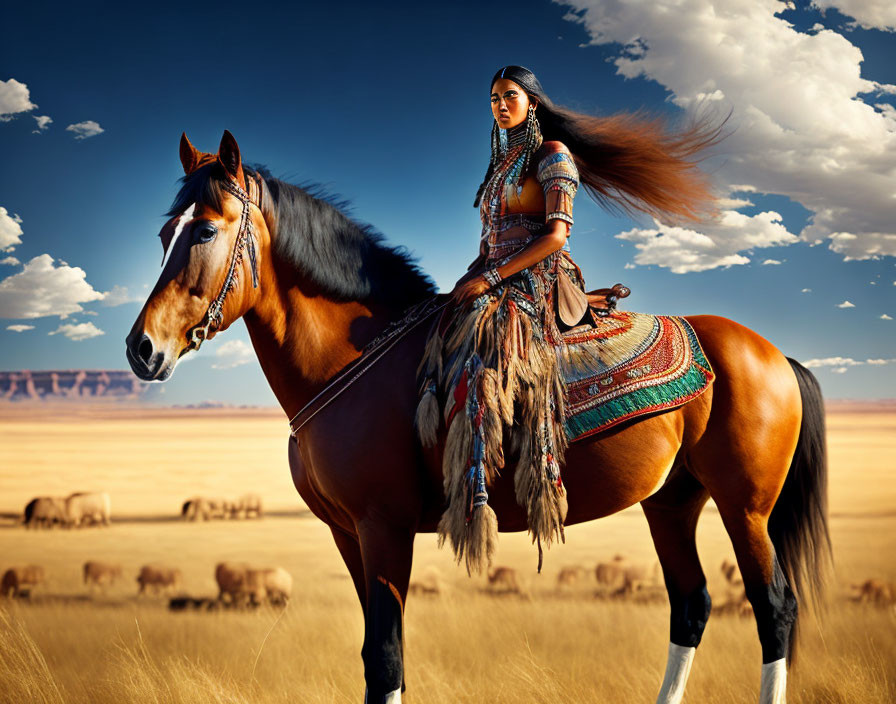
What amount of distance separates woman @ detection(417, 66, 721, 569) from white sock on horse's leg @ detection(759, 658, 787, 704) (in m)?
1.50

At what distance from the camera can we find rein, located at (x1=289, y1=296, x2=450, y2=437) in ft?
11.0

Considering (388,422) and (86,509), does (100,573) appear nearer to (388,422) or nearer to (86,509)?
(86,509)

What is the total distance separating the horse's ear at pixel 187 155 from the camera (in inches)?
135

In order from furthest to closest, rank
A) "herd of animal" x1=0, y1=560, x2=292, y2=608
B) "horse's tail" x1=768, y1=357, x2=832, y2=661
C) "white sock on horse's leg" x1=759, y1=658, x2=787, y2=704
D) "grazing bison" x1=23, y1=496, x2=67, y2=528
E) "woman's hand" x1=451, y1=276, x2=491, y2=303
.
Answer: "grazing bison" x1=23, y1=496, x2=67, y2=528 → "herd of animal" x1=0, y1=560, x2=292, y2=608 → "horse's tail" x1=768, y1=357, x2=832, y2=661 → "white sock on horse's leg" x1=759, y1=658, x2=787, y2=704 → "woman's hand" x1=451, y1=276, x2=491, y2=303

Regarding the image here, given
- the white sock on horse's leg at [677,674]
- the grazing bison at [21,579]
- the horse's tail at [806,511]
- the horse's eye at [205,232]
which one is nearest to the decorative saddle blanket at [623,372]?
the horse's tail at [806,511]

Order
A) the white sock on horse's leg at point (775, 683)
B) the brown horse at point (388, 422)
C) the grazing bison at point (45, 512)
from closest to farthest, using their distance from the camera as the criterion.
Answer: the brown horse at point (388, 422) < the white sock on horse's leg at point (775, 683) < the grazing bison at point (45, 512)

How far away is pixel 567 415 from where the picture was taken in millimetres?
3463

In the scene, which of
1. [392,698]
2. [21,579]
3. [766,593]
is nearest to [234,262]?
[392,698]

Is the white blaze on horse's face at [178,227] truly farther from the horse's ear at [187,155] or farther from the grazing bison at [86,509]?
the grazing bison at [86,509]

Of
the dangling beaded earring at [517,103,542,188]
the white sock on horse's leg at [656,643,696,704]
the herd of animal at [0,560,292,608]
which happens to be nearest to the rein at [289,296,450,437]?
the dangling beaded earring at [517,103,542,188]

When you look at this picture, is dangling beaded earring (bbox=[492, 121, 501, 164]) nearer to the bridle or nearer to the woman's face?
the woman's face

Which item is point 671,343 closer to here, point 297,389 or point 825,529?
point 825,529

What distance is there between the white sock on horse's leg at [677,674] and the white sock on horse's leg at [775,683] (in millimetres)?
485

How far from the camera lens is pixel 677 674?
4102 mm
